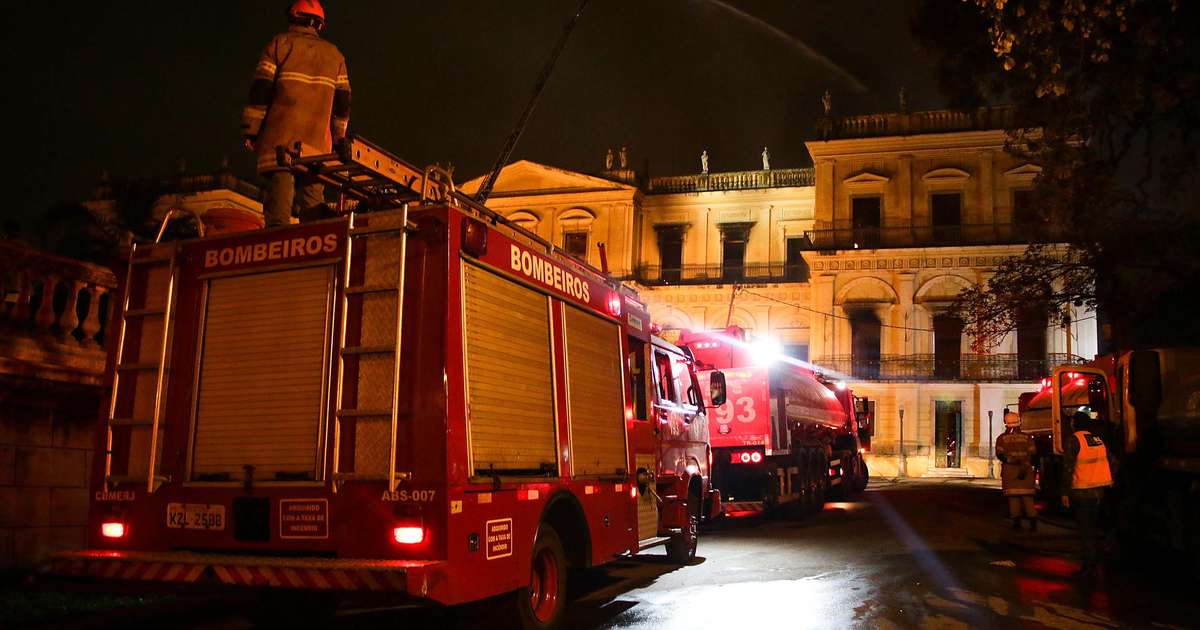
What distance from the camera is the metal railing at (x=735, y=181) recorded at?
47.5 meters

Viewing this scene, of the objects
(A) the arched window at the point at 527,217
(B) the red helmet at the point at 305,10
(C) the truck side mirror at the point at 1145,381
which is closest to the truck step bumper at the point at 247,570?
(B) the red helmet at the point at 305,10

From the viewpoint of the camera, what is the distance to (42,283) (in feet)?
29.5

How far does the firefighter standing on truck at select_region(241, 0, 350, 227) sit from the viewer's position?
758 cm

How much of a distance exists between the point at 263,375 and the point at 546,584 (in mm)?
2732

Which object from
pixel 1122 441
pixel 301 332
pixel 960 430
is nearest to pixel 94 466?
pixel 301 332

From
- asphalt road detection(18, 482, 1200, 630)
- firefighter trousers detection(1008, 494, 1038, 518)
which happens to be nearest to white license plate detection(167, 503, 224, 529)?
asphalt road detection(18, 482, 1200, 630)

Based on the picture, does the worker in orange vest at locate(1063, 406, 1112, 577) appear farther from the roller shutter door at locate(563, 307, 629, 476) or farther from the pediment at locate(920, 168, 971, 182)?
the pediment at locate(920, 168, 971, 182)

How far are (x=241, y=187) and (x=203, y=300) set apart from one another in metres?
45.9

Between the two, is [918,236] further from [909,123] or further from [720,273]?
[720,273]

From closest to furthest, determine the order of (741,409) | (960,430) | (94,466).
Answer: (94,466) < (741,409) < (960,430)

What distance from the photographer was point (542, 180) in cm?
4928

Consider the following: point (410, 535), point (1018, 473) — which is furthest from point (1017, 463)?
point (410, 535)

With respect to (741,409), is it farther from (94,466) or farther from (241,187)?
(241,187)

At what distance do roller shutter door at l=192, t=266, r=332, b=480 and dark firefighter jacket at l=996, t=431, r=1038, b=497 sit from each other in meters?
13.0
